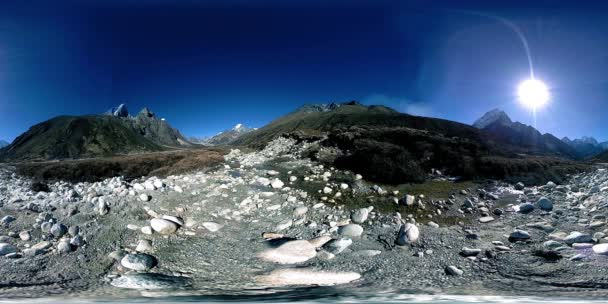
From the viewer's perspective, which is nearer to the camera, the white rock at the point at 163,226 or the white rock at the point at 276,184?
the white rock at the point at 163,226

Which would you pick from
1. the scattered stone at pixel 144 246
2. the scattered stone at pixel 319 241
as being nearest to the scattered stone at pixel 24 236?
the scattered stone at pixel 144 246

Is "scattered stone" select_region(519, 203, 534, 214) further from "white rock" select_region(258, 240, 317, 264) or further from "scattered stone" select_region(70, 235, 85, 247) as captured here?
"scattered stone" select_region(70, 235, 85, 247)

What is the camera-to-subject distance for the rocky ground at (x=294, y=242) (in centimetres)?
570

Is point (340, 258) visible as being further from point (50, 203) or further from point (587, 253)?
point (50, 203)

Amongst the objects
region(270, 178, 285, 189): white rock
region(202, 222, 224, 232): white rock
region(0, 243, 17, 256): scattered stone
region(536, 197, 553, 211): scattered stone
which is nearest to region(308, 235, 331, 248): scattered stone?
region(202, 222, 224, 232): white rock

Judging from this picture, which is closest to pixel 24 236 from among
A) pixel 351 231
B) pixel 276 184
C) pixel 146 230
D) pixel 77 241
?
pixel 77 241

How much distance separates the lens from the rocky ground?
5.70 m

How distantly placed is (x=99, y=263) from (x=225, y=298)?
9.67 ft

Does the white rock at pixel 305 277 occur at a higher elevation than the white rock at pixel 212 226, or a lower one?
lower

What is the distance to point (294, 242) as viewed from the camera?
7.64m

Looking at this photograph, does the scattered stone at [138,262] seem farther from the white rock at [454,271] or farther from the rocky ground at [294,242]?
the white rock at [454,271]

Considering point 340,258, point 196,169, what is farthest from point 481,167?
point 196,169

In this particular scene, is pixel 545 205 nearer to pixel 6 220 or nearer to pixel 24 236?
pixel 24 236

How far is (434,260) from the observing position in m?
6.76
